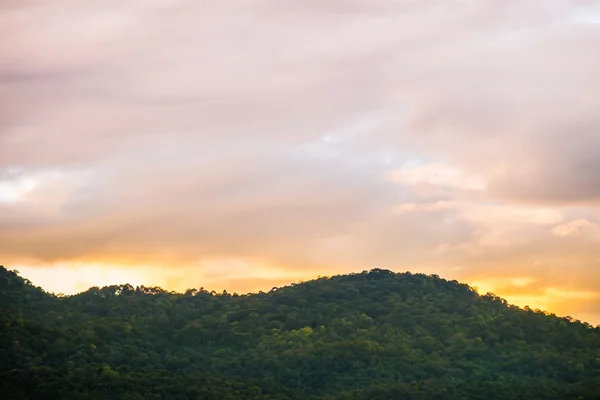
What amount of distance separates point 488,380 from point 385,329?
87.6 ft

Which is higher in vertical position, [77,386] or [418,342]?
[418,342]

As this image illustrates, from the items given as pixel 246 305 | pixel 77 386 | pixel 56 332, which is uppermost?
pixel 246 305

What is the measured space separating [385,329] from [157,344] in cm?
3831

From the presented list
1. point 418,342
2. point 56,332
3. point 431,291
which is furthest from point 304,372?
point 431,291

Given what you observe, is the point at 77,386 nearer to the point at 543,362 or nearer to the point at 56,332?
the point at 56,332

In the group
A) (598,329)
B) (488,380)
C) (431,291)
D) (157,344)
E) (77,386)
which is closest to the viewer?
(77,386)

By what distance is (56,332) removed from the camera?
136625 millimetres

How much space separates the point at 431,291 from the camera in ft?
622

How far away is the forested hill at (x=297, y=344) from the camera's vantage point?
124125 mm

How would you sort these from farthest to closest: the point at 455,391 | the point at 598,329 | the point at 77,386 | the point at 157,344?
the point at 598,329, the point at 157,344, the point at 455,391, the point at 77,386

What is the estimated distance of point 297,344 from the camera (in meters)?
156

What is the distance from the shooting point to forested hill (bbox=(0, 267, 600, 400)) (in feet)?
407

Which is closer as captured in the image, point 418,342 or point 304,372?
point 304,372

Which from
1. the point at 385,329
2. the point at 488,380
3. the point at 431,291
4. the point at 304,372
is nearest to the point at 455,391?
the point at 488,380
